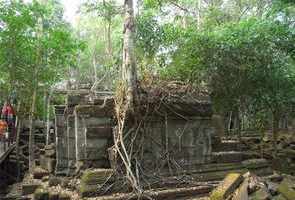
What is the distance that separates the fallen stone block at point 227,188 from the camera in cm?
588

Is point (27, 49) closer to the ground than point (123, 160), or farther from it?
farther from it

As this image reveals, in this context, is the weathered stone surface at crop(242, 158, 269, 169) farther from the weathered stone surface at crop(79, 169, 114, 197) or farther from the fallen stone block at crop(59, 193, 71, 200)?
the fallen stone block at crop(59, 193, 71, 200)

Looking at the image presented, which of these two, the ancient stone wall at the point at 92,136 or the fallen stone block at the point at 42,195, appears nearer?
the fallen stone block at the point at 42,195

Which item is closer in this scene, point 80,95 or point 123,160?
point 123,160

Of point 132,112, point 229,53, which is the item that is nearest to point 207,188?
point 132,112

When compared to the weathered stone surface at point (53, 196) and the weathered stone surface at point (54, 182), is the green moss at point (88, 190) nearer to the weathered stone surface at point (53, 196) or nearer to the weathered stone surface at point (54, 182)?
the weathered stone surface at point (53, 196)

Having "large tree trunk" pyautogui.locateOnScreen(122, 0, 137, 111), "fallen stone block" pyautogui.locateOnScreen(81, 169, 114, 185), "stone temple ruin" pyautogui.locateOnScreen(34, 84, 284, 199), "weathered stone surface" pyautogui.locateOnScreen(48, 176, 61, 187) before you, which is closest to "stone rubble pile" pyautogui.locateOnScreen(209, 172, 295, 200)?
"stone temple ruin" pyautogui.locateOnScreen(34, 84, 284, 199)

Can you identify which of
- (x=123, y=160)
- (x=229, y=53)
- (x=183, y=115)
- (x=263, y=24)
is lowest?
(x=123, y=160)

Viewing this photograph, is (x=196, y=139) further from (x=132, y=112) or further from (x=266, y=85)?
(x=266, y=85)

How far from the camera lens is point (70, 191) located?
718 centimetres

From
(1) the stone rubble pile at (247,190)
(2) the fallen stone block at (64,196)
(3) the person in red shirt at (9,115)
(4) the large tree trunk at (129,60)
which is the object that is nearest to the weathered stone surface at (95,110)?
(4) the large tree trunk at (129,60)

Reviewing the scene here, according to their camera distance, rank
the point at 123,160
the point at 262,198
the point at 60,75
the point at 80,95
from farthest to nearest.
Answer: the point at 60,75
the point at 80,95
the point at 123,160
the point at 262,198

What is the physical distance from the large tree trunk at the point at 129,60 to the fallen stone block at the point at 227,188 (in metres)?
2.33

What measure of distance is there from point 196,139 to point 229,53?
3892mm
